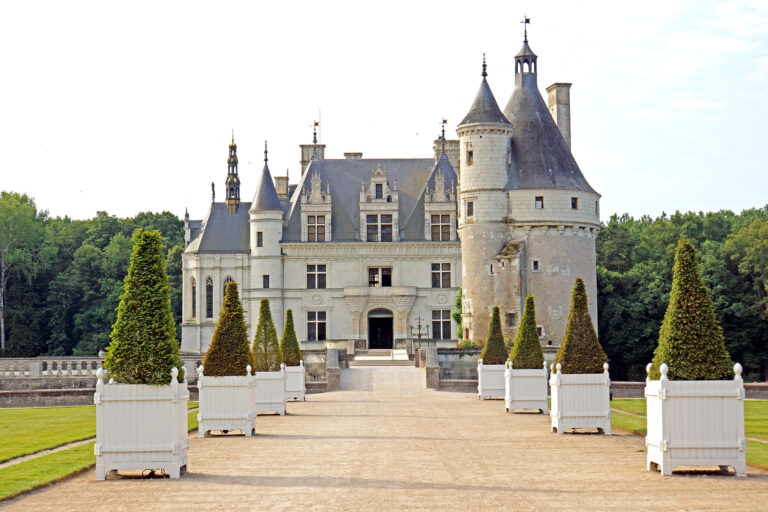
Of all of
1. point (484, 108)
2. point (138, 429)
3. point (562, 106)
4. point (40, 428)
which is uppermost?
point (562, 106)

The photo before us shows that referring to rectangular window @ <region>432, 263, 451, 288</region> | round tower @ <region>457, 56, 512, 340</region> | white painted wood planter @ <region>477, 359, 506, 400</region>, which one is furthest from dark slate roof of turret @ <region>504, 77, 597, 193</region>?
white painted wood planter @ <region>477, 359, 506, 400</region>

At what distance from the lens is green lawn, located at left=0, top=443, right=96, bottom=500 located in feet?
40.4

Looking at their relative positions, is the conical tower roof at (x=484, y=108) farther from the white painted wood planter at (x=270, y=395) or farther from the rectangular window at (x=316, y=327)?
the white painted wood planter at (x=270, y=395)

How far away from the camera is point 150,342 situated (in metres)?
13.9

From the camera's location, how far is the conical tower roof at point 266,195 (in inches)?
2229

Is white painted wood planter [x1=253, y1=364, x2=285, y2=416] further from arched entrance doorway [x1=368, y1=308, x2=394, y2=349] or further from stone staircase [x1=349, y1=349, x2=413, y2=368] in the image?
arched entrance doorway [x1=368, y1=308, x2=394, y2=349]

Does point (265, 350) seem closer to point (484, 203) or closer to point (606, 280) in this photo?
point (484, 203)

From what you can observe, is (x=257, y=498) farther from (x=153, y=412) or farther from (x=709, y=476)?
(x=709, y=476)

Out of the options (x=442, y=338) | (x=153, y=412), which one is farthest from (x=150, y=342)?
(x=442, y=338)

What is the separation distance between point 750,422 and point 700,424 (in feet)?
30.9

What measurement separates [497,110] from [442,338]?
1258 centimetres

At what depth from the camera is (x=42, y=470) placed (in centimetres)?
1388

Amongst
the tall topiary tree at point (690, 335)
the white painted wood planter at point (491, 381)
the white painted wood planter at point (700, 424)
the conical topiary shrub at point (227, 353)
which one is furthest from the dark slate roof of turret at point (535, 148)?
the white painted wood planter at point (700, 424)

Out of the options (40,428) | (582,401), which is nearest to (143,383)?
(582,401)
